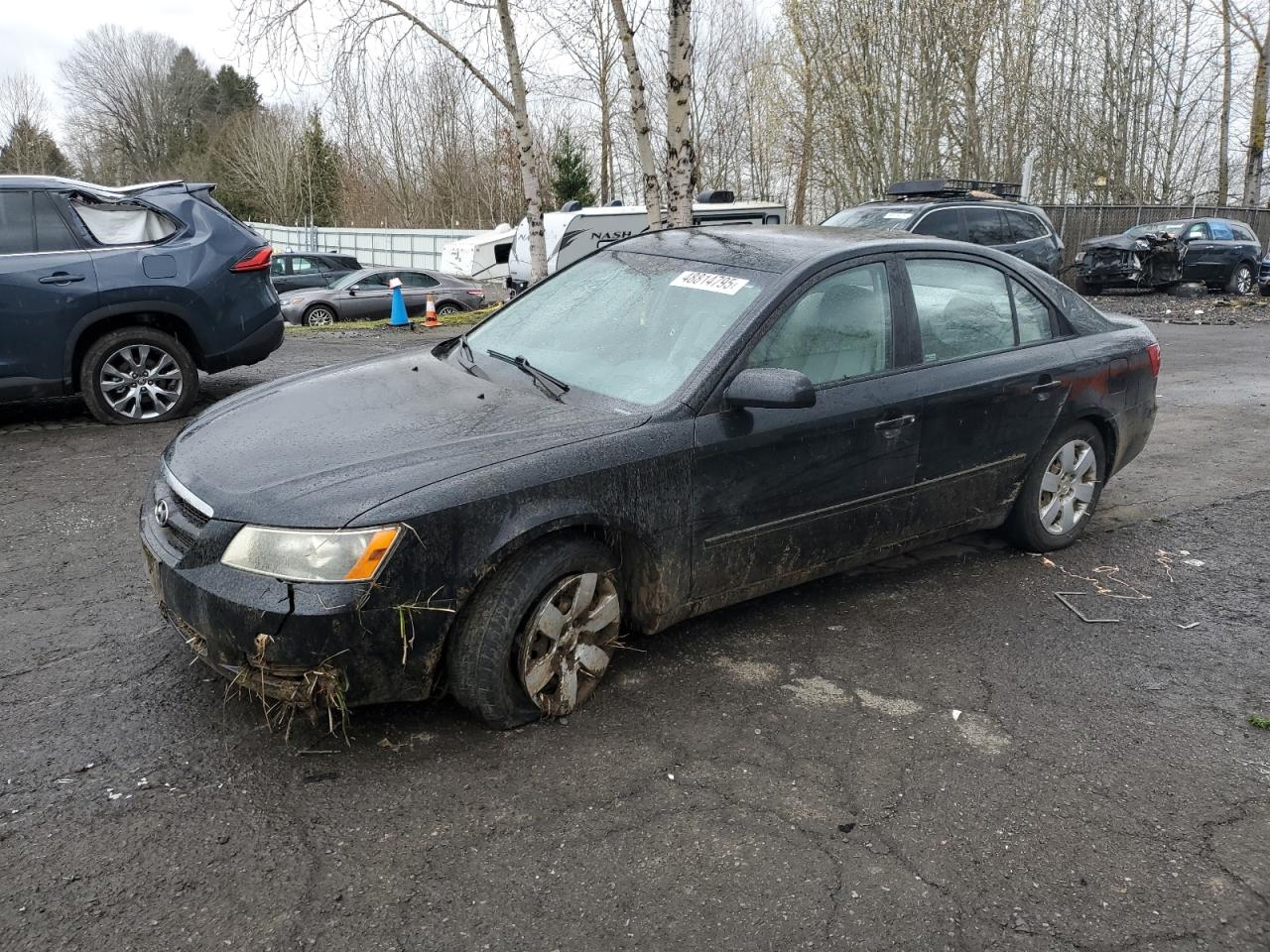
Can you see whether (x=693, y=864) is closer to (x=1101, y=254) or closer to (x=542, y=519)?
(x=542, y=519)

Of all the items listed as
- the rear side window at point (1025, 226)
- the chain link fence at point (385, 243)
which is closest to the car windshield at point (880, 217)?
the rear side window at point (1025, 226)

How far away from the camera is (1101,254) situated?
2041 cm

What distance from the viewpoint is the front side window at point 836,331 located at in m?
3.84

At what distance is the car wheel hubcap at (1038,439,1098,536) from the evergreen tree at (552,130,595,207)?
114 feet

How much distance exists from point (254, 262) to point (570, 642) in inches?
215

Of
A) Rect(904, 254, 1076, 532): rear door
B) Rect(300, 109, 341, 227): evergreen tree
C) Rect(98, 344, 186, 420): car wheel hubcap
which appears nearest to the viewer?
Rect(904, 254, 1076, 532): rear door

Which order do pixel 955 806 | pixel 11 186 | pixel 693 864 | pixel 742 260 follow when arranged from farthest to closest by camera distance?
pixel 11 186 → pixel 742 260 → pixel 955 806 → pixel 693 864

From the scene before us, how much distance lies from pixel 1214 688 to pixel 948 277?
1.98 metres

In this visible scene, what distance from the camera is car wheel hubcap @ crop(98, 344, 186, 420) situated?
721cm

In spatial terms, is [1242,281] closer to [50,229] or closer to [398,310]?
[398,310]

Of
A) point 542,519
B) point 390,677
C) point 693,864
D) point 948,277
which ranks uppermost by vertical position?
point 948,277

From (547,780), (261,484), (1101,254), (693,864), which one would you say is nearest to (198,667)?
(261,484)

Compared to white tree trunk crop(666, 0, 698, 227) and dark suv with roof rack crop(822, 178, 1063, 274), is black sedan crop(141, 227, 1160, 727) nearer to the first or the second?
white tree trunk crop(666, 0, 698, 227)

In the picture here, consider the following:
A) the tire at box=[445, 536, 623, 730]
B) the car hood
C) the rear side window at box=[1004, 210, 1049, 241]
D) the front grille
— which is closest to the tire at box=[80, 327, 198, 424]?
the car hood
